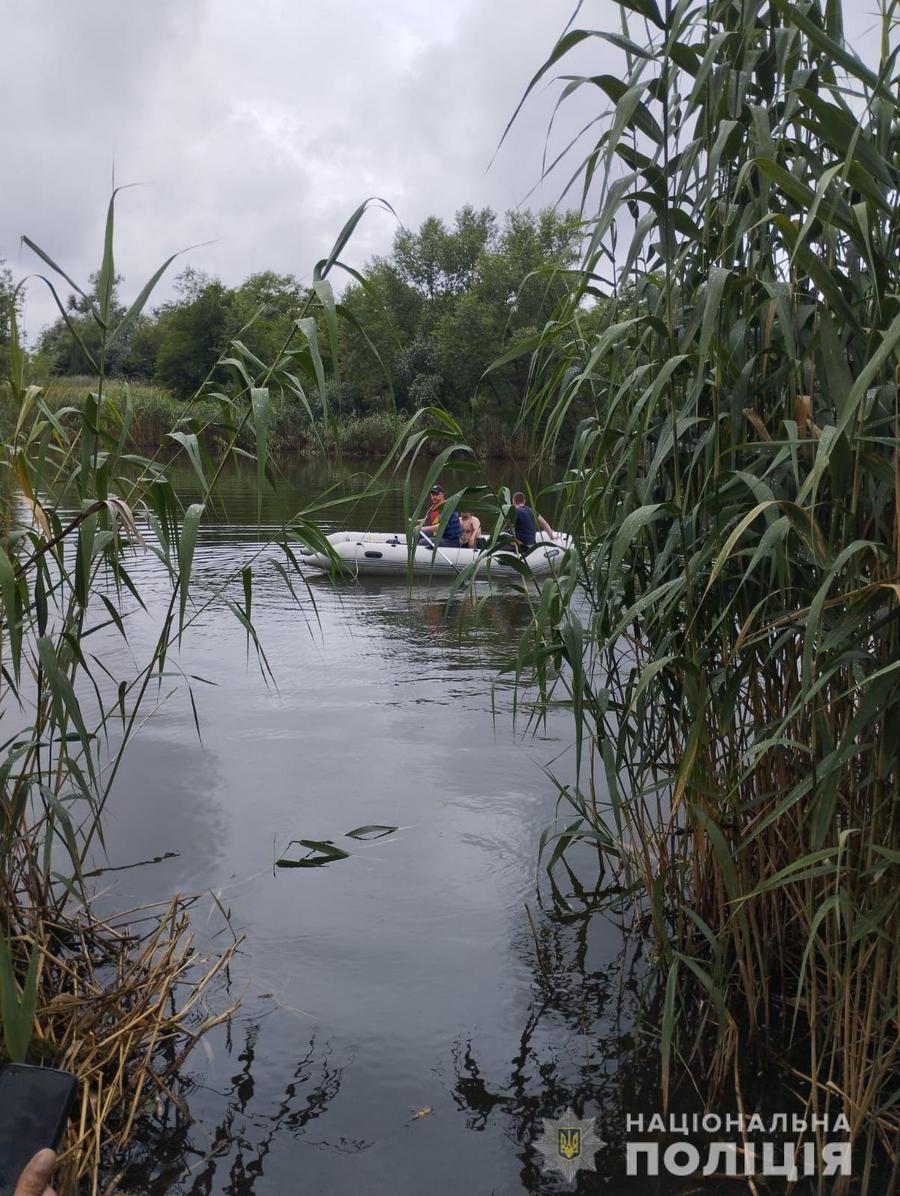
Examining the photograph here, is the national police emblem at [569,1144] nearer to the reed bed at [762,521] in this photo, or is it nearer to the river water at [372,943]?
the river water at [372,943]

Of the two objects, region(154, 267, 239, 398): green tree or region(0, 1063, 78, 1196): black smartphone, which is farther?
region(154, 267, 239, 398): green tree

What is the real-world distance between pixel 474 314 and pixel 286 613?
115 ft

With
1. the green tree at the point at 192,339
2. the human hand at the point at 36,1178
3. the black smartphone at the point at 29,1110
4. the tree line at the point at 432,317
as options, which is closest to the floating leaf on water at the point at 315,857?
the black smartphone at the point at 29,1110

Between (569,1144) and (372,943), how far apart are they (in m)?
1.39

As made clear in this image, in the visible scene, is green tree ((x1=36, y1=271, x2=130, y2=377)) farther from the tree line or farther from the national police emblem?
the tree line

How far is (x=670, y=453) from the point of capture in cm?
303

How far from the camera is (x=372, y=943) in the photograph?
169 inches

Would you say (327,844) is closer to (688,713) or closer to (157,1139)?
(157,1139)

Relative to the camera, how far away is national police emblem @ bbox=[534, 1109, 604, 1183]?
3021 millimetres

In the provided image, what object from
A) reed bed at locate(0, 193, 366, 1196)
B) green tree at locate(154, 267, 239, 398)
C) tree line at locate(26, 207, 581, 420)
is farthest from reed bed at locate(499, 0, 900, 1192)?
green tree at locate(154, 267, 239, 398)

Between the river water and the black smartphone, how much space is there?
68 cm

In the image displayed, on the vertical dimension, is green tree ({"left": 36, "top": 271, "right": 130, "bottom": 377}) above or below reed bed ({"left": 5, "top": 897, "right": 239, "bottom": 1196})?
above

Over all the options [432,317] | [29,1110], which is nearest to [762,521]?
[29,1110]

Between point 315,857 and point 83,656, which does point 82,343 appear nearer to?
point 83,656
